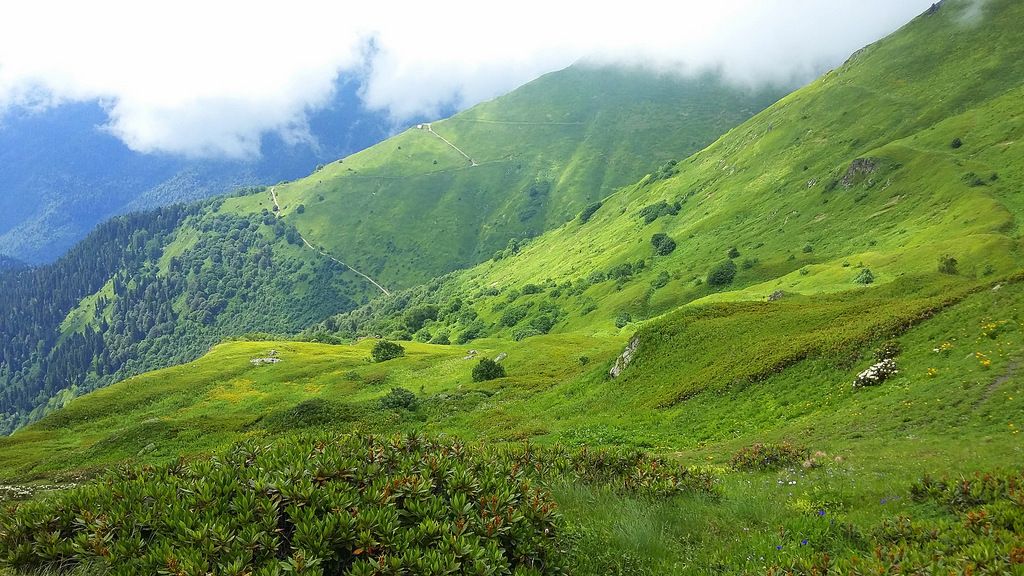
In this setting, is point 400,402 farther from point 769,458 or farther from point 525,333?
point 525,333

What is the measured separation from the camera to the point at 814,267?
83.2m

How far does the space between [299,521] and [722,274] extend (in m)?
103

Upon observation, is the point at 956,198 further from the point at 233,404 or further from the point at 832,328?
the point at 233,404

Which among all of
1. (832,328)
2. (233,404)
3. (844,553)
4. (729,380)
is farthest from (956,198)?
(233,404)

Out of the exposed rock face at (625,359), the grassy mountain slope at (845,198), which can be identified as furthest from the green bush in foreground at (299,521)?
the grassy mountain slope at (845,198)

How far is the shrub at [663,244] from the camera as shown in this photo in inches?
5522

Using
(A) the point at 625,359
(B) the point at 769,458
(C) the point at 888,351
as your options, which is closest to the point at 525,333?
(A) the point at 625,359

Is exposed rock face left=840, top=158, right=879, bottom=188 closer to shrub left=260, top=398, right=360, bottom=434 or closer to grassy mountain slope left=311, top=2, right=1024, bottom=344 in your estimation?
grassy mountain slope left=311, top=2, right=1024, bottom=344

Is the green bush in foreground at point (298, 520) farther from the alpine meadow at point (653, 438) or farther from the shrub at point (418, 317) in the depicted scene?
the shrub at point (418, 317)

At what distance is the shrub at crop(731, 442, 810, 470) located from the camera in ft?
62.1

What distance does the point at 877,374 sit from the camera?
27.8m

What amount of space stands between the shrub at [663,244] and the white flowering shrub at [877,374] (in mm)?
114180

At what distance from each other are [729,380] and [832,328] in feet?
27.3

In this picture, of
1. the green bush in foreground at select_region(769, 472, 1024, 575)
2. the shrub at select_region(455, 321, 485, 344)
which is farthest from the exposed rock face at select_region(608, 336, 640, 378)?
the shrub at select_region(455, 321, 485, 344)
